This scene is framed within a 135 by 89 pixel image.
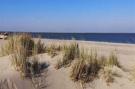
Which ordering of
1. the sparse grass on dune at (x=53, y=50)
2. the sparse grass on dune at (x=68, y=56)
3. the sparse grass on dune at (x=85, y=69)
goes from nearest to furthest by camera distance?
the sparse grass on dune at (x=85, y=69), the sparse grass on dune at (x=68, y=56), the sparse grass on dune at (x=53, y=50)

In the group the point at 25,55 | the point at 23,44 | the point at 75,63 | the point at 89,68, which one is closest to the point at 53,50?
the point at 23,44

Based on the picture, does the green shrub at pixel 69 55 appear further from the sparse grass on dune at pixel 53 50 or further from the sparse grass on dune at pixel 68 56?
the sparse grass on dune at pixel 53 50

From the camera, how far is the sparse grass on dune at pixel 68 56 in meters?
10.1

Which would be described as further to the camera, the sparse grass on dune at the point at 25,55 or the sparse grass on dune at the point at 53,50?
the sparse grass on dune at the point at 53,50

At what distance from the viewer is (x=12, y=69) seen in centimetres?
988

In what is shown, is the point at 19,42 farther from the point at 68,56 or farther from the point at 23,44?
the point at 68,56

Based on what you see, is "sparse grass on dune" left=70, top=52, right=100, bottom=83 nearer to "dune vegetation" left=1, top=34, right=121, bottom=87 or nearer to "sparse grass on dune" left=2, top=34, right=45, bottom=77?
"dune vegetation" left=1, top=34, right=121, bottom=87

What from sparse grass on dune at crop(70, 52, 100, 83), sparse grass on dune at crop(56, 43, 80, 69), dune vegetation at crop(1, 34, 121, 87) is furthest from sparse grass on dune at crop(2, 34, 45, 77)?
sparse grass on dune at crop(70, 52, 100, 83)

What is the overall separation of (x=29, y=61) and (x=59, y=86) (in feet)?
3.90

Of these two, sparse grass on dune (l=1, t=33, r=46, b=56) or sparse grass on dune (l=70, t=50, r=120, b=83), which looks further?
sparse grass on dune (l=1, t=33, r=46, b=56)

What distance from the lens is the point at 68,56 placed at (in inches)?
403

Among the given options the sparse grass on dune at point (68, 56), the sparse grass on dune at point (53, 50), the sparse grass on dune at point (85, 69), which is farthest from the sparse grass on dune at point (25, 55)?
the sparse grass on dune at point (85, 69)

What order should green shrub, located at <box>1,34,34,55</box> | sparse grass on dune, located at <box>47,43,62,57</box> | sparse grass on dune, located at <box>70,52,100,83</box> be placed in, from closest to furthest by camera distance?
1. sparse grass on dune, located at <box>70,52,100,83</box>
2. sparse grass on dune, located at <box>47,43,62,57</box>
3. green shrub, located at <box>1,34,34,55</box>

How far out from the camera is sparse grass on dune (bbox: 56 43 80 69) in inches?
397
